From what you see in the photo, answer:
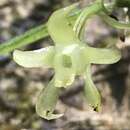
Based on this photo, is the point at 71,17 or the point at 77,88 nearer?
the point at 71,17

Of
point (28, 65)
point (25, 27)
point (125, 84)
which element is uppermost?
point (28, 65)

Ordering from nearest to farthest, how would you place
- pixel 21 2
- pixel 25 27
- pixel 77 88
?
pixel 77 88
pixel 25 27
pixel 21 2

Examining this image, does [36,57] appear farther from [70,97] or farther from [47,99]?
[70,97]

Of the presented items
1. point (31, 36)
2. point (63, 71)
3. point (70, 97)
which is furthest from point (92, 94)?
point (70, 97)

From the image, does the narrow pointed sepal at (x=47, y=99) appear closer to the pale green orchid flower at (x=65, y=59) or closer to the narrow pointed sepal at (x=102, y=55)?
the pale green orchid flower at (x=65, y=59)

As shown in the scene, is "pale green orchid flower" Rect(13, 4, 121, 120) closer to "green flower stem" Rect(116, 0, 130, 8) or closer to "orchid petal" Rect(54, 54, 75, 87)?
"orchid petal" Rect(54, 54, 75, 87)

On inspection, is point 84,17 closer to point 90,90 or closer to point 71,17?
point 71,17

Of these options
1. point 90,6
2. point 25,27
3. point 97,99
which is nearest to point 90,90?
point 97,99

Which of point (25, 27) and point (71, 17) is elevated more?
point (71, 17)

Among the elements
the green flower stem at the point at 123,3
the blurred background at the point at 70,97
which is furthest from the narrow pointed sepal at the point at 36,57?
the blurred background at the point at 70,97
